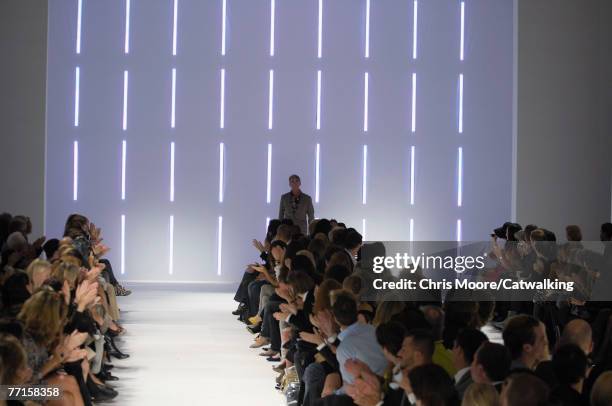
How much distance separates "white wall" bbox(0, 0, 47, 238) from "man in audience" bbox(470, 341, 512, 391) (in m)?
8.63

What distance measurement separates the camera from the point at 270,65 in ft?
38.7

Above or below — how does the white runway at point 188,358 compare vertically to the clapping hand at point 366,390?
below

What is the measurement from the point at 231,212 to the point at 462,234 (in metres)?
2.74

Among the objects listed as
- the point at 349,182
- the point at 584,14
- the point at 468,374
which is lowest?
the point at 468,374

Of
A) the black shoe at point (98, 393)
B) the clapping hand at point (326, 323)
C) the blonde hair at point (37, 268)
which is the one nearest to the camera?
the clapping hand at point (326, 323)

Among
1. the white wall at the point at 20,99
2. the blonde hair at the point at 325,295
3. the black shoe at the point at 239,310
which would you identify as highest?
the white wall at the point at 20,99

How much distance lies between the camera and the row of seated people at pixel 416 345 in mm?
3363

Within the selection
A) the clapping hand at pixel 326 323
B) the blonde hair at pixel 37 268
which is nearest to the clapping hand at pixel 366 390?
the clapping hand at pixel 326 323

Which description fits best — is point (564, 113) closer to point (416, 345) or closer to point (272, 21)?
point (272, 21)

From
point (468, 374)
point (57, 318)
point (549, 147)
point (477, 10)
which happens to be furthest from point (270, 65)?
point (468, 374)

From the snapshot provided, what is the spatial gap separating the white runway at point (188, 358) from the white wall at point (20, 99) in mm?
1929

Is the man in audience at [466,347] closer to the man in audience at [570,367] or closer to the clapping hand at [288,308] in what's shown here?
the man in audience at [570,367]

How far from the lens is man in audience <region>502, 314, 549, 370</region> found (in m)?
3.87

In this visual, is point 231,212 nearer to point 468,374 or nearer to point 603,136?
point 603,136
